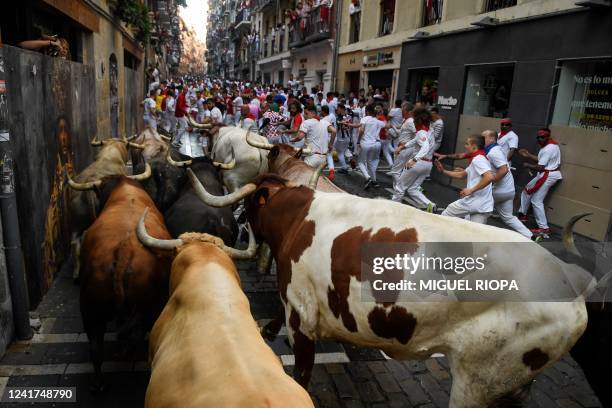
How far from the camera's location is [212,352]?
1969 millimetres

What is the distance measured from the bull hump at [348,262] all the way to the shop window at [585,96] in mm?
7882

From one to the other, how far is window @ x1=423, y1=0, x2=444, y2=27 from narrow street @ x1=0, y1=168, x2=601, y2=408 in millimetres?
12744

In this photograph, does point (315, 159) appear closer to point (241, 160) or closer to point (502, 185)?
point (241, 160)

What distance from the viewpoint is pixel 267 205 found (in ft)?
13.2

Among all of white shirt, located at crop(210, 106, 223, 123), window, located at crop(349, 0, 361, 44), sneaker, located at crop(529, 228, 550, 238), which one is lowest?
sneaker, located at crop(529, 228, 550, 238)

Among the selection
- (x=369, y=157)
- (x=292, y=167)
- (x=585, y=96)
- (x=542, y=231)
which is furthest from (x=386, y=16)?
(x=292, y=167)

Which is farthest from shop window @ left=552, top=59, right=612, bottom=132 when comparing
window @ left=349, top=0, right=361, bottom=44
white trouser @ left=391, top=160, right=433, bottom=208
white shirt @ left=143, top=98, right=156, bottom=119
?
white shirt @ left=143, top=98, right=156, bottom=119

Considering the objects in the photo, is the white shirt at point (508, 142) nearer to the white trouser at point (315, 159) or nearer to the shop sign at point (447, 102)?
the shop sign at point (447, 102)

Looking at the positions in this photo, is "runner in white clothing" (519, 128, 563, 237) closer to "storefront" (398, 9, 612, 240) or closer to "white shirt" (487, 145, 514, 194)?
"storefront" (398, 9, 612, 240)

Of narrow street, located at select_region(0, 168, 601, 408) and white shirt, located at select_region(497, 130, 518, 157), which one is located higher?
white shirt, located at select_region(497, 130, 518, 157)

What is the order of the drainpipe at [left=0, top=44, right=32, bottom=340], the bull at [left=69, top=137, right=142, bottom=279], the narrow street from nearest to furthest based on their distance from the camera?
1. the narrow street
2. the drainpipe at [left=0, top=44, right=32, bottom=340]
3. the bull at [left=69, top=137, right=142, bottom=279]

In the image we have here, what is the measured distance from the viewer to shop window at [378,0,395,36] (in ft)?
59.4

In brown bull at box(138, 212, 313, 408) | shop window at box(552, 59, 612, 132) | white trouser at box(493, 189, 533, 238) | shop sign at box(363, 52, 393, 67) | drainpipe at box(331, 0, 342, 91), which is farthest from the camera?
drainpipe at box(331, 0, 342, 91)

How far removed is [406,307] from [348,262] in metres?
0.51
